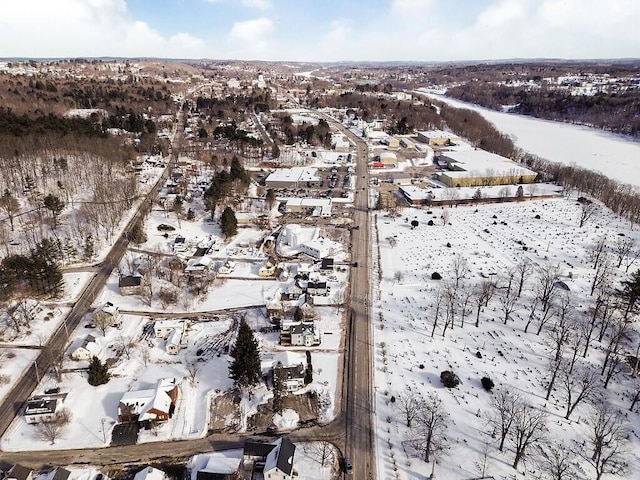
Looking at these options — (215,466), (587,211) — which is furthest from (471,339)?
(587,211)

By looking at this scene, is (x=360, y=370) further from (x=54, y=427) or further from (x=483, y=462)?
(x=54, y=427)

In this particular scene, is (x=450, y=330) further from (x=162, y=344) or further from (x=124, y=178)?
(x=124, y=178)

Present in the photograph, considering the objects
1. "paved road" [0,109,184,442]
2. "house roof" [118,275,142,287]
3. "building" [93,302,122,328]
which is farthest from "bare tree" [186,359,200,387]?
"house roof" [118,275,142,287]

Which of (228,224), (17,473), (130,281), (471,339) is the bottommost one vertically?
(471,339)

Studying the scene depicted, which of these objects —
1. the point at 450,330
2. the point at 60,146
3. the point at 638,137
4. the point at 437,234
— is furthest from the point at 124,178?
the point at 638,137

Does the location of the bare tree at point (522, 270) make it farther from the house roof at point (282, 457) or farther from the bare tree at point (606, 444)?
the house roof at point (282, 457)

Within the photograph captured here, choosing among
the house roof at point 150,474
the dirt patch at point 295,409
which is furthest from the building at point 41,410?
the dirt patch at point 295,409
